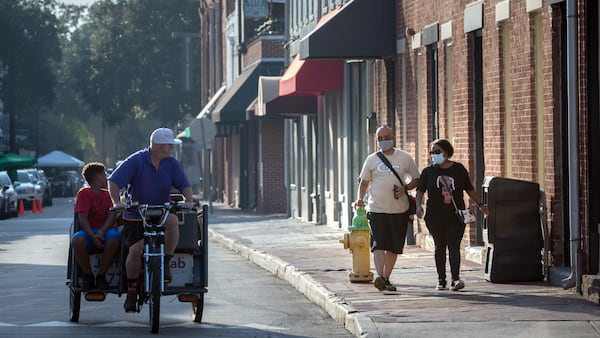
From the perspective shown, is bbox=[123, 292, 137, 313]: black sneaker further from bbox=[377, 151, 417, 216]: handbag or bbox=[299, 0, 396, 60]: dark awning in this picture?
bbox=[299, 0, 396, 60]: dark awning

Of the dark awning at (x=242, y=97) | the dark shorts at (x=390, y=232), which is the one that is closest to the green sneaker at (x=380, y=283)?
the dark shorts at (x=390, y=232)

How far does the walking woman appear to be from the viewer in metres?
16.2

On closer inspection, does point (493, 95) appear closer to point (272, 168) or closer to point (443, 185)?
point (443, 185)

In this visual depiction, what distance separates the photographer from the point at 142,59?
88312 millimetres

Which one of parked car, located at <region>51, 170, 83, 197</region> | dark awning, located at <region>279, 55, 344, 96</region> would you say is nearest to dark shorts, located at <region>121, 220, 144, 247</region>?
Answer: dark awning, located at <region>279, 55, 344, 96</region>

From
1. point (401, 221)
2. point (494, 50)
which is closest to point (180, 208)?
point (401, 221)

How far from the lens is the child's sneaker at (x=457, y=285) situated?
16.1 meters

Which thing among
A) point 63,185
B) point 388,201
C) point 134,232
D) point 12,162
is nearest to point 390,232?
point 388,201

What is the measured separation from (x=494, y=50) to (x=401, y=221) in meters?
4.02

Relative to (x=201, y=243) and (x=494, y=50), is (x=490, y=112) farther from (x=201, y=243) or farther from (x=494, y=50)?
(x=201, y=243)

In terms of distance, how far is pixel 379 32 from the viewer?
88.0 ft

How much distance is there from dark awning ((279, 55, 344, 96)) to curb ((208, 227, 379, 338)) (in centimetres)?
536

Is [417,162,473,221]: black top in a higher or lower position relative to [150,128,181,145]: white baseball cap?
lower

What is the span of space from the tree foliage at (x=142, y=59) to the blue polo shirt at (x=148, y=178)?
240 feet
